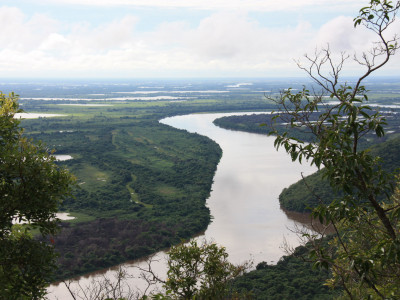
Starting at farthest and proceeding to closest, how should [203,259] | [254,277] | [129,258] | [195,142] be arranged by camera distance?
[195,142] < [129,258] < [254,277] < [203,259]

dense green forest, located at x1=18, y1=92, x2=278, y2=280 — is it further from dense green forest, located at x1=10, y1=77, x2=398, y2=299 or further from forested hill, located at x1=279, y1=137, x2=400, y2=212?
forested hill, located at x1=279, y1=137, x2=400, y2=212

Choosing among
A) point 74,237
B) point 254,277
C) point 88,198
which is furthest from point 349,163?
point 88,198

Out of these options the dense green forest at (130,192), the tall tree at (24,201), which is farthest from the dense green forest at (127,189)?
the tall tree at (24,201)

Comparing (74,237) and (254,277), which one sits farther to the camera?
(74,237)

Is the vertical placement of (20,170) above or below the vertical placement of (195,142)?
above

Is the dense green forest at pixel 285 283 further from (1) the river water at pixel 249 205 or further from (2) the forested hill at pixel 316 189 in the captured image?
(2) the forested hill at pixel 316 189

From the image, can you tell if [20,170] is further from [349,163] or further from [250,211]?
[250,211]

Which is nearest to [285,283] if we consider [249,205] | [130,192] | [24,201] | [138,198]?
[249,205]

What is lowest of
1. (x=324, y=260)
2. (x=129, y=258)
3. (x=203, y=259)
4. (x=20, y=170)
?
(x=129, y=258)
